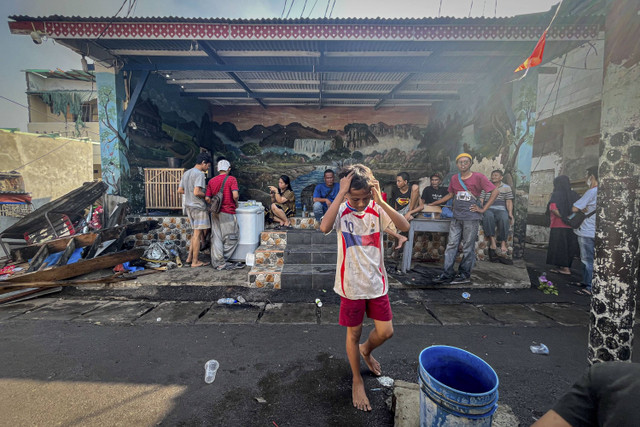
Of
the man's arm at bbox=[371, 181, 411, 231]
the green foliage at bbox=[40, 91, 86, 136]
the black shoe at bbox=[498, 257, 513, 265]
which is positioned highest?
the green foliage at bbox=[40, 91, 86, 136]

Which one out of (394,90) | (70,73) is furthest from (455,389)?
(70,73)

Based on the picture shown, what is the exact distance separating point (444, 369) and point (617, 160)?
207 cm

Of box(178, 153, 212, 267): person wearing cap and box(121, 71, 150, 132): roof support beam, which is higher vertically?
box(121, 71, 150, 132): roof support beam

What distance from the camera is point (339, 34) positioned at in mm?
5965

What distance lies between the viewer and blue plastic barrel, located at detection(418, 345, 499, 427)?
160 cm

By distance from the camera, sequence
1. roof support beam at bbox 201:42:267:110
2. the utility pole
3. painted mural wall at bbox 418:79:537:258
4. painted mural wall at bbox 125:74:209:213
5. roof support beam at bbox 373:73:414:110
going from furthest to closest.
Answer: roof support beam at bbox 373:73:414:110
painted mural wall at bbox 125:74:209:213
painted mural wall at bbox 418:79:537:258
roof support beam at bbox 201:42:267:110
the utility pole

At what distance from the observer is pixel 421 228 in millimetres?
5953

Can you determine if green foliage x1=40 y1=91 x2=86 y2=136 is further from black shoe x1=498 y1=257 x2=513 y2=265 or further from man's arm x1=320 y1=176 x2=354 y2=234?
black shoe x1=498 y1=257 x2=513 y2=265

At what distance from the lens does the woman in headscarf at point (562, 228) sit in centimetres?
623

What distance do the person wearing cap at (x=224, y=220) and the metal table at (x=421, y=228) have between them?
3.64 meters

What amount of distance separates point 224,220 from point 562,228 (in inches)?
302

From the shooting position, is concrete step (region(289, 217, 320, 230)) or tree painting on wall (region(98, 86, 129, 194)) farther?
concrete step (region(289, 217, 320, 230))

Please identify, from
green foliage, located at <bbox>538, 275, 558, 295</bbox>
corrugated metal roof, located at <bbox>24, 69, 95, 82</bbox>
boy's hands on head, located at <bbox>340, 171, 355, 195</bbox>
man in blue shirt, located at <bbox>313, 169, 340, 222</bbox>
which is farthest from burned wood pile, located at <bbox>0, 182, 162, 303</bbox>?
corrugated metal roof, located at <bbox>24, 69, 95, 82</bbox>

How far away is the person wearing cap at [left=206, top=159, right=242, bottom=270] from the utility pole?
18.5 ft
